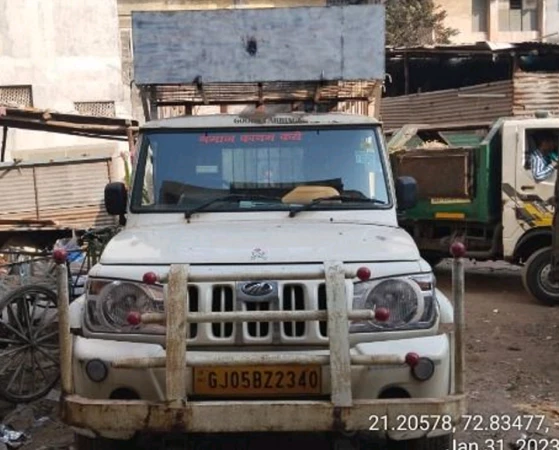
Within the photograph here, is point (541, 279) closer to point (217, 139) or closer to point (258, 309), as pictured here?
point (217, 139)

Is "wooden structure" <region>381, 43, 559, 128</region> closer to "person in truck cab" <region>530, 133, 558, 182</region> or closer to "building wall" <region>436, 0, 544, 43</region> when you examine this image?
"person in truck cab" <region>530, 133, 558, 182</region>

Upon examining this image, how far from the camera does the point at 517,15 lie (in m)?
32.2

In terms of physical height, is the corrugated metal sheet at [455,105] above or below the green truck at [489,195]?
above

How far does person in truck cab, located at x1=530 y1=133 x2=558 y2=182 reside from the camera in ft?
32.9

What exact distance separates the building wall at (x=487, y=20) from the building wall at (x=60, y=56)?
15.5m

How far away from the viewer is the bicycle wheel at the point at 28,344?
5.90 metres

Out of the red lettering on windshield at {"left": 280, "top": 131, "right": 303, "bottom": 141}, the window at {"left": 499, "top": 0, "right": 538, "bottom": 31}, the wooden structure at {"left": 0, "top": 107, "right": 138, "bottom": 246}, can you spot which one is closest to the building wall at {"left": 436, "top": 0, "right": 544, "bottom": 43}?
the window at {"left": 499, "top": 0, "right": 538, "bottom": 31}

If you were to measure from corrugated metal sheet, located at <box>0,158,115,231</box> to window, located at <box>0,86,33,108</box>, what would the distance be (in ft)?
32.5

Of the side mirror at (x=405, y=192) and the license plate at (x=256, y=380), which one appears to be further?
the side mirror at (x=405, y=192)

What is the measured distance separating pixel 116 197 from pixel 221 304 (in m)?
1.73

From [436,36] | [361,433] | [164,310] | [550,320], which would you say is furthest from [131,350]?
[436,36]

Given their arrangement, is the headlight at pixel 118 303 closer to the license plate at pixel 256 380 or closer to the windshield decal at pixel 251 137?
the license plate at pixel 256 380

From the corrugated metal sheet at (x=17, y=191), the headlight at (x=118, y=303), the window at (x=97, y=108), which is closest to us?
the headlight at (x=118, y=303)

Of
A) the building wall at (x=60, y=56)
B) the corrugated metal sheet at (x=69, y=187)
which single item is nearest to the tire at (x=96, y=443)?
the corrugated metal sheet at (x=69, y=187)
